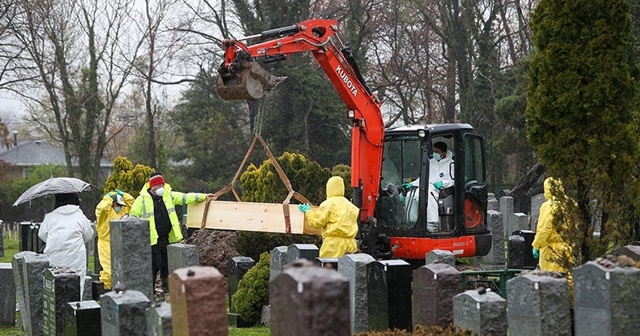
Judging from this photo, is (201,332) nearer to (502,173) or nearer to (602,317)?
(602,317)

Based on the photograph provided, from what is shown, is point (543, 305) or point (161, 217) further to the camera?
point (161, 217)

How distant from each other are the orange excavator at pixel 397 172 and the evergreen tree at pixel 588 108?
17.0 feet

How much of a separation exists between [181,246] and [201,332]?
5915mm

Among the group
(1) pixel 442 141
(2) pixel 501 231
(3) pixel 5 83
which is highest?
(3) pixel 5 83

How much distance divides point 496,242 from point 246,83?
294 inches

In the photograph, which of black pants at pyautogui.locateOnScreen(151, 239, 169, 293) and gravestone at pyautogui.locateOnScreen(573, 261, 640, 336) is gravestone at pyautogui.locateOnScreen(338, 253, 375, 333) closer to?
gravestone at pyautogui.locateOnScreen(573, 261, 640, 336)

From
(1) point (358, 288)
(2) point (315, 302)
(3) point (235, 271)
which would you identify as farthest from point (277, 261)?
(2) point (315, 302)

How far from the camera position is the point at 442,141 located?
1535 centimetres

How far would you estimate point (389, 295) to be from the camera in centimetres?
908

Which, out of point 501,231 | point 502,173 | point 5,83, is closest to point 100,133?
point 5,83

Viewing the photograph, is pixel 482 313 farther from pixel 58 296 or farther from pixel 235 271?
pixel 235 271

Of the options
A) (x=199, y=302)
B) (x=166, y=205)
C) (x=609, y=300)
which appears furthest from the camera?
(x=166, y=205)

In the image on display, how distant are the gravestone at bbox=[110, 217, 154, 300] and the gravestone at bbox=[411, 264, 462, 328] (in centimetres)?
265

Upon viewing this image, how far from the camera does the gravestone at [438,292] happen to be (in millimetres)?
7965
